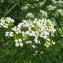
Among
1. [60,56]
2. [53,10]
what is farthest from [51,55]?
[53,10]

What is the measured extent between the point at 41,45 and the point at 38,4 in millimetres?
1908

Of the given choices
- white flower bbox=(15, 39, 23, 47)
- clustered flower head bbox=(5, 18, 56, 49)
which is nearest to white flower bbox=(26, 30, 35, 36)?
clustered flower head bbox=(5, 18, 56, 49)

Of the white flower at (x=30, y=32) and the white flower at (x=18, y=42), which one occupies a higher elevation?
the white flower at (x=30, y=32)

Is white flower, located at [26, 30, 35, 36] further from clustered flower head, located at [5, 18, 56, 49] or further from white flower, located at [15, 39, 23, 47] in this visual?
white flower, located at [15, 39, 23, 47]

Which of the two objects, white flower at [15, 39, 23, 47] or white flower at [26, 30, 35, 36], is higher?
white flower at [26, 30, 35, 36]

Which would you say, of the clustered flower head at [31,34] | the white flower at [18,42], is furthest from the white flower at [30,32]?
the white flower at [18,42]

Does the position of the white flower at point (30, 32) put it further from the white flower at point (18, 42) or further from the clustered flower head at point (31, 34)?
the white flower at point (18, 42)

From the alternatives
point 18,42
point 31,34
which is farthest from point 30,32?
point 18,42

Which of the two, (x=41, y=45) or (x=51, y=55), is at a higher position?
(x=41, y=45)

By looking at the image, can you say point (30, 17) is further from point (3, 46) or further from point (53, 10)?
point (3, 46)

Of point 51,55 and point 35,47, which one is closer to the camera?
point 35,47

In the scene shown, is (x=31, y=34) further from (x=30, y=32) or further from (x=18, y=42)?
(x=18, y=42)

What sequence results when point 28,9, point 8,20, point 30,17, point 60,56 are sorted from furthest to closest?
point 28,9, point 30,17, point 60,56, point 8,20

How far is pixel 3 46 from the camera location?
131 inches
